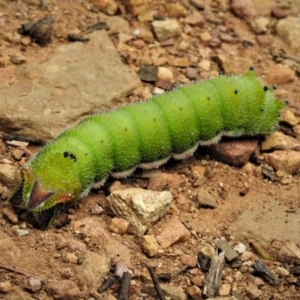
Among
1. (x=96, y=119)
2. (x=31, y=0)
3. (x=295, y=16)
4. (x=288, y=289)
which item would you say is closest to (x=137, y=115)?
(x=96, y=119)

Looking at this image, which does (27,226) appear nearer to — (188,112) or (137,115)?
(137,115)

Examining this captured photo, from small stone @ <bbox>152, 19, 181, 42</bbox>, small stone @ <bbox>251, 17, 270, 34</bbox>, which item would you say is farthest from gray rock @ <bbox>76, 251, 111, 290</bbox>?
small stone @ <bbox>251, 17, 270, 34</bbox>

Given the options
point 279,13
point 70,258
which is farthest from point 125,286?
point 279,13

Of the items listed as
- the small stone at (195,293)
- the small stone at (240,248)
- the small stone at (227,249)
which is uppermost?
the small stone at (195,293)

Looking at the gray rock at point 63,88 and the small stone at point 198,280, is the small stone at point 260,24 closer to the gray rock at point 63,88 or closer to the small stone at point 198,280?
the gray rock at point 63,88

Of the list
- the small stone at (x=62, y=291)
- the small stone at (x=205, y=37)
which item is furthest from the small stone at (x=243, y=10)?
the small stone at (x=62, y=291)

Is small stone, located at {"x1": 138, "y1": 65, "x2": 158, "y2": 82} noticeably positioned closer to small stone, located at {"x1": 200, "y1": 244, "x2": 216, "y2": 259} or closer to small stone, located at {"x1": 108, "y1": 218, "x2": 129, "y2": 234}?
small stone, located at {"x1": 108, "y1": 218, "x2": 129, "y2": 234}
